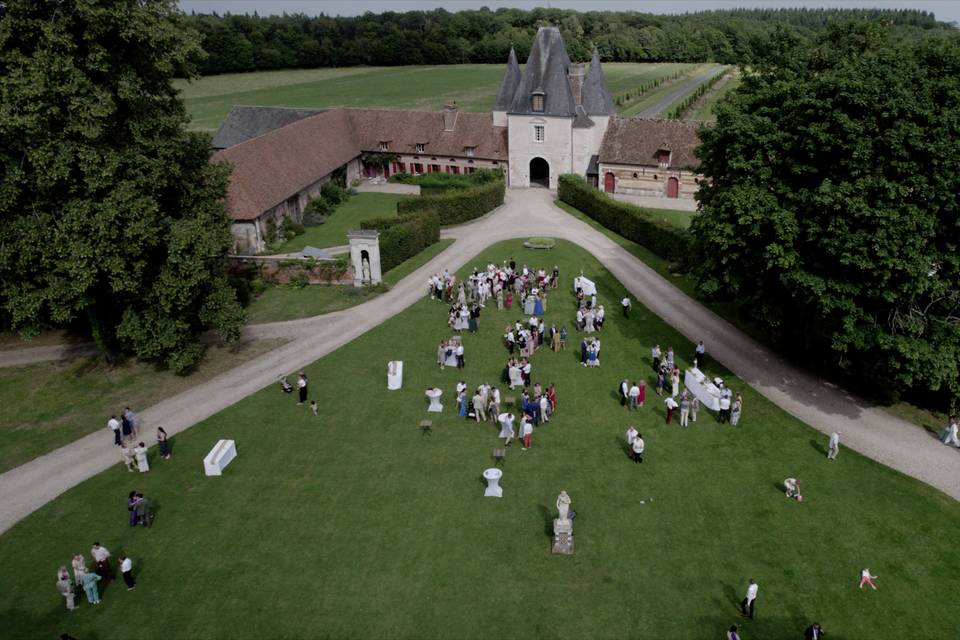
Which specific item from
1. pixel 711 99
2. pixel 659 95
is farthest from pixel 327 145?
pixel 659 95

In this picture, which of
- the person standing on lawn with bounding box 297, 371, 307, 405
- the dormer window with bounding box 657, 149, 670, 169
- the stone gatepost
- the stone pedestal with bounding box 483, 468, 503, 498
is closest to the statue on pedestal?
the stone pedestal with bounding box 483, 468, 503, 498

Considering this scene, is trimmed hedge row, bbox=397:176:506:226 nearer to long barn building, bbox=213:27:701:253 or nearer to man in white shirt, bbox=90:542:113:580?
long barn building, bbox=213:27:701:253

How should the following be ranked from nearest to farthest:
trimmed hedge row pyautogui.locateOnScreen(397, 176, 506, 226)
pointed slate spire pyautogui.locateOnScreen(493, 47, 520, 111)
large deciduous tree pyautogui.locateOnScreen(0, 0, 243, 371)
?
large deciduous tree pyautogui.locateOnScreen(0, 0, 243, 371) → trimmed hedge row pyautogui.locateOnScreen(397, 176, 506, 226) → pointed slate spire pyautogui.locateOnScreen(493, 47, 520, 111)

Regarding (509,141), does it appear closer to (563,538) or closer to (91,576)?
(563,538)

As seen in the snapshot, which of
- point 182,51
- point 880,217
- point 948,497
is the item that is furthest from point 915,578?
point 182,51

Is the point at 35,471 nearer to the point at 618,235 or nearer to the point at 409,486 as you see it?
the point at 409,486

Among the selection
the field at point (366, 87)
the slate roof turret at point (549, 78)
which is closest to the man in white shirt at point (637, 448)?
the slate roof turret at point (549, 78)
